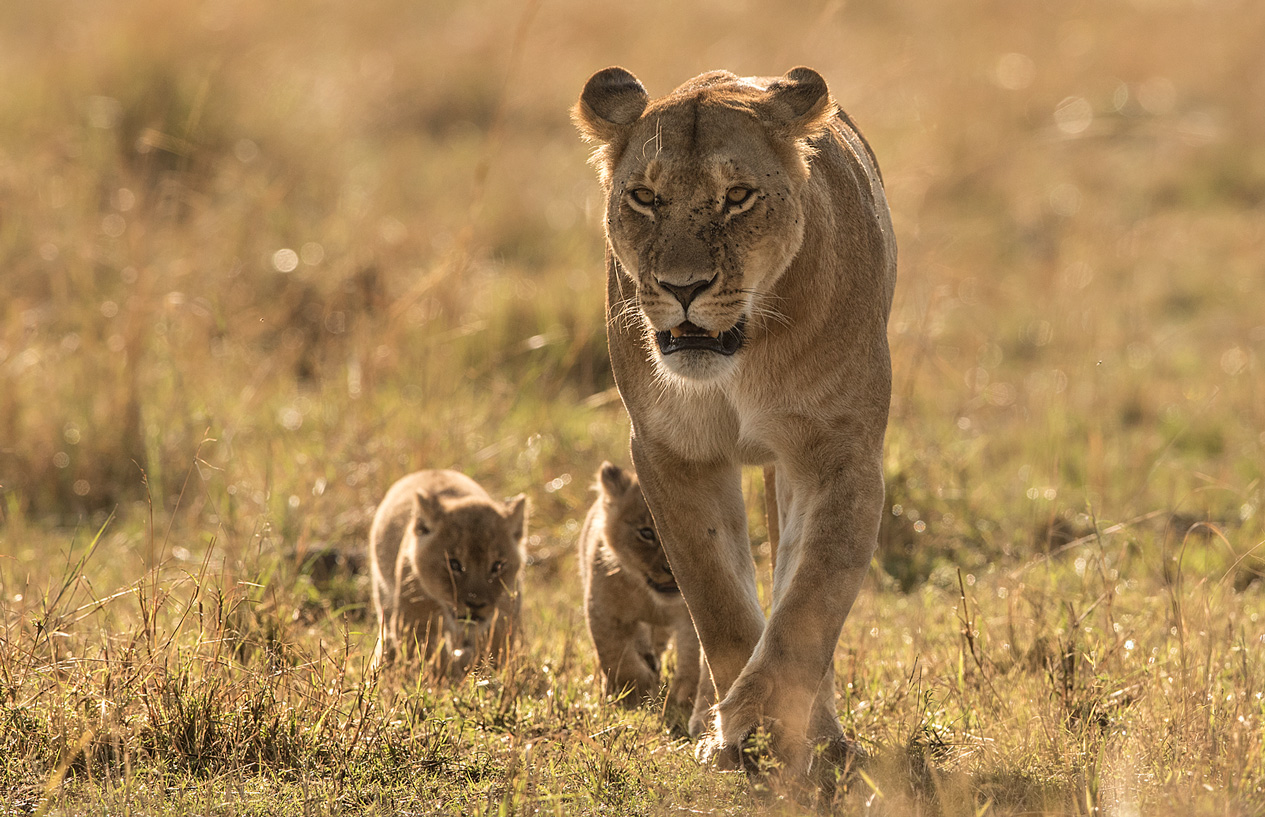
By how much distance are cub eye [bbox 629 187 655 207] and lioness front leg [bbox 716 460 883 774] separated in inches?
32.2

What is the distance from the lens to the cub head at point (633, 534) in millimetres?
5066

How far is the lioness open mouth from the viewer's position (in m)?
3.71

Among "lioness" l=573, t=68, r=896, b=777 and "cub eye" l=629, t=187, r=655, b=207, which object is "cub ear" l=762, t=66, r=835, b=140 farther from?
"cub eye" l=629, t=187, r=655, b=207

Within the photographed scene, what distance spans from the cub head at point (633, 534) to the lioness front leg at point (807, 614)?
1105 mm

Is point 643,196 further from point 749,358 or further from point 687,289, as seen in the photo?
point 749,358

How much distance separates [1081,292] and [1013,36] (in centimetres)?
884

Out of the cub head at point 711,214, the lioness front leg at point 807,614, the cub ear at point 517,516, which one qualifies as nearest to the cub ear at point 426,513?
the cub ear at point 517,516

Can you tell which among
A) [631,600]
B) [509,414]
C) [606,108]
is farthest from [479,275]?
[606,108]

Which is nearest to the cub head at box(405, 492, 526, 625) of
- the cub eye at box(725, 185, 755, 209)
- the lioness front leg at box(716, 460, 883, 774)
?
the lioness front leg at box(716, 460, 883, 774)

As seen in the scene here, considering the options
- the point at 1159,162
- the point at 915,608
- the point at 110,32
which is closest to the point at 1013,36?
the point at 1159,162

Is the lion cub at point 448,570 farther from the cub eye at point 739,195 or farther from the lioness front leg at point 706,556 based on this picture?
the cub eye at point 739,195

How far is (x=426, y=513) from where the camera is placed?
5.27 metres

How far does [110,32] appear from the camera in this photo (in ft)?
36.6

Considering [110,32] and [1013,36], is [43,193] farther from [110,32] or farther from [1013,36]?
[1013,36]
